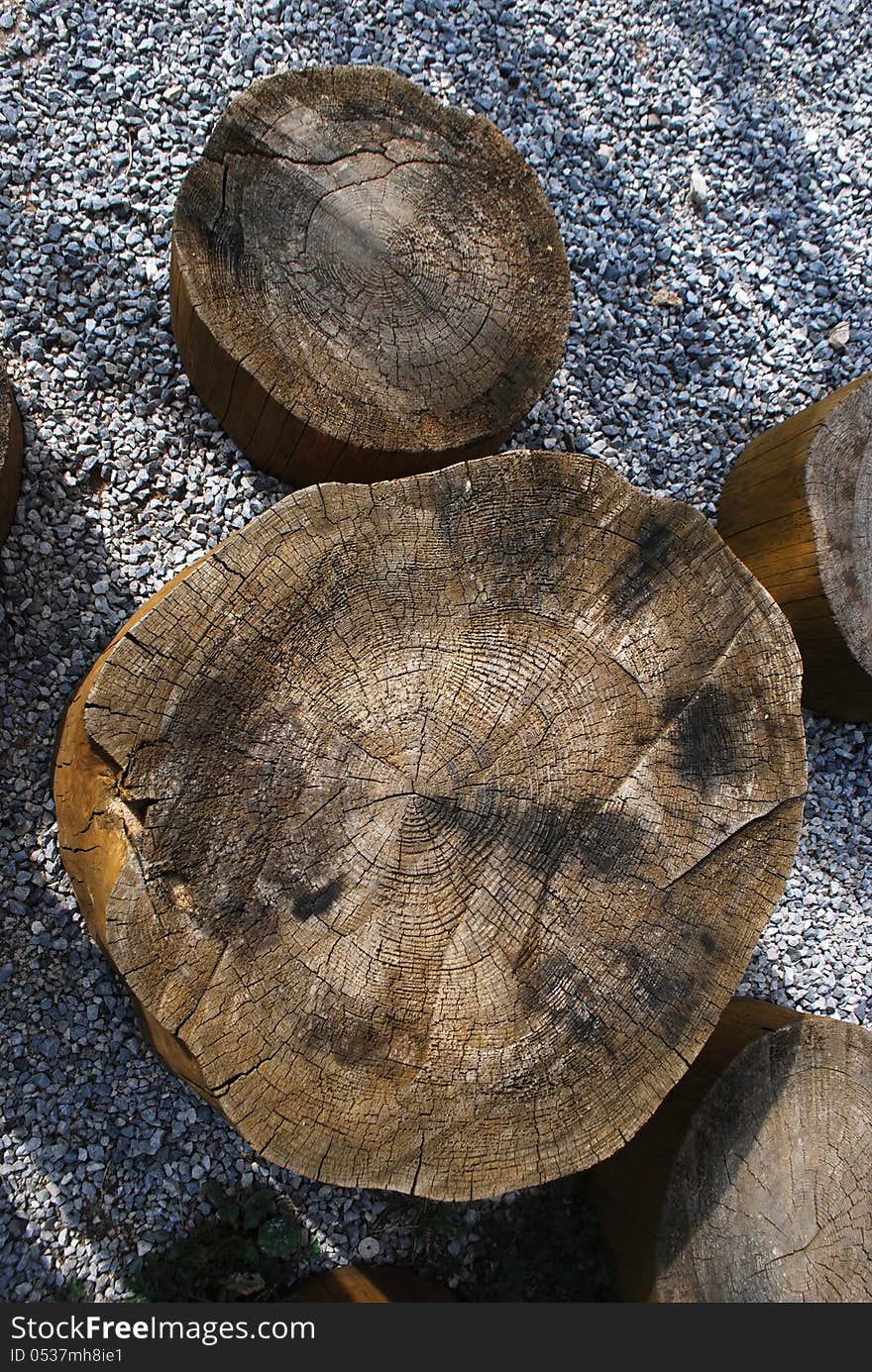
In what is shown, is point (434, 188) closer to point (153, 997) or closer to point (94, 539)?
point (94, 539)

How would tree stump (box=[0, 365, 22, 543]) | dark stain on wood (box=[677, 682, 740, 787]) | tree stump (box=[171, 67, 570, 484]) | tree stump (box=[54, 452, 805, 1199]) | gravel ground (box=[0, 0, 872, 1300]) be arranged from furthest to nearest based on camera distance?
gravel ground (box=[0, 0, 872, 1300]) → tree stump (box=[171, 67, 570, 484]) → tree stump (box=[0, 365, 22, 543]) → dark stain on wood (box=[677, 682, 740, 787]) → tree stump (box=[54, 452, 805, 1199])

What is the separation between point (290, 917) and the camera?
5.17 ft

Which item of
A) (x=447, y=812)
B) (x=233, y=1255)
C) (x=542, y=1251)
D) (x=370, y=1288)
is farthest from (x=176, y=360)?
(x=542, y=1251)

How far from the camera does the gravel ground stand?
7.13 ft

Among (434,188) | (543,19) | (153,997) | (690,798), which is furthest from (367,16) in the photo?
(153,997)

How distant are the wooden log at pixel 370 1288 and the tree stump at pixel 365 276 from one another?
5.95ft

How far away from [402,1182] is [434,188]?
1997 mm

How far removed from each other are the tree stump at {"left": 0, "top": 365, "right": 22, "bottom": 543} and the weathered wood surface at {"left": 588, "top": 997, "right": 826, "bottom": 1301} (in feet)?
6.22

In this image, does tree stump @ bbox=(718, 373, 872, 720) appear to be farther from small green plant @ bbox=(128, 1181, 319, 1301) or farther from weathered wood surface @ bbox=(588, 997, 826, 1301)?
small green plant @ bbox=(128, 1181, 319, 1301)

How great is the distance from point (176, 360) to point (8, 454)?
60cm

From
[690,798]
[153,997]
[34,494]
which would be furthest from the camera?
[34,494]

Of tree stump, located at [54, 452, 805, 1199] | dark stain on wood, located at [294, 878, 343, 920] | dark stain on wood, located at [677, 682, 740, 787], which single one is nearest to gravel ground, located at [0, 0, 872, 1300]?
tree stump, located at [54, 452, 805, 1199]

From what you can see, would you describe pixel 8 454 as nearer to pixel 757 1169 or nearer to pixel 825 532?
pixel 825 532

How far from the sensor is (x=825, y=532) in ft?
7.89
